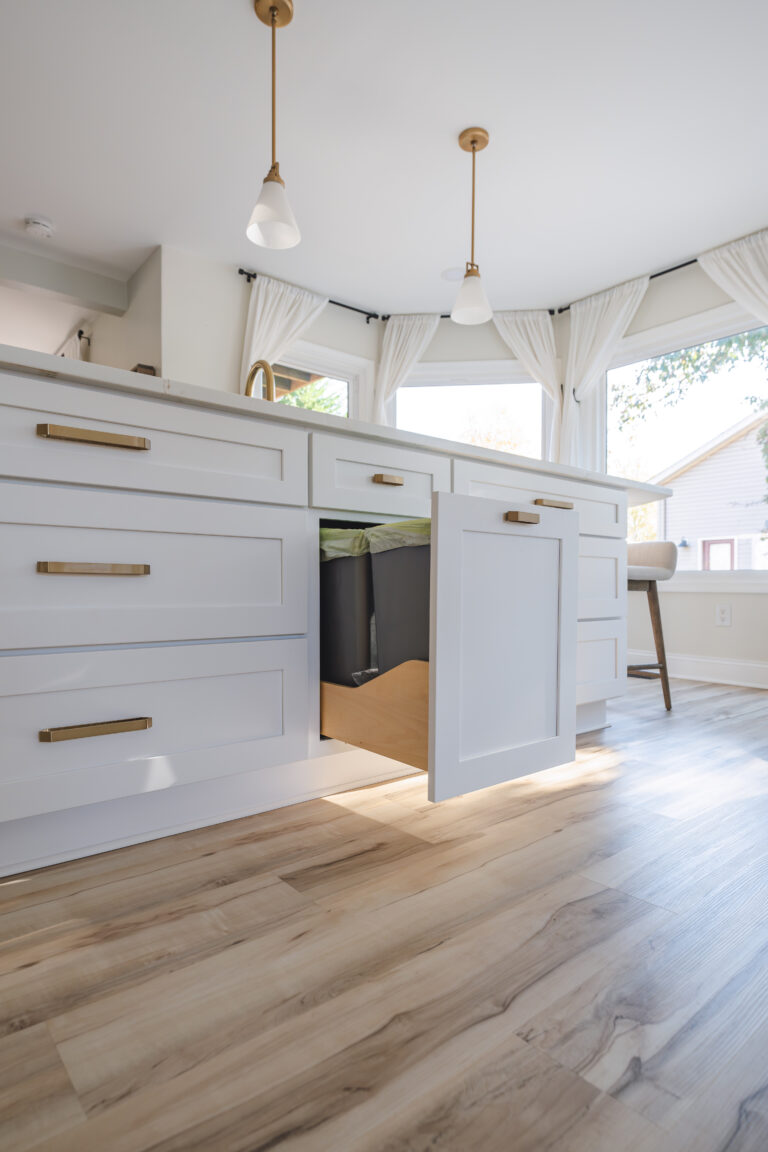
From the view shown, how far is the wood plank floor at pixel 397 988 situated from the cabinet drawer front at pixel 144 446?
0.66 meters

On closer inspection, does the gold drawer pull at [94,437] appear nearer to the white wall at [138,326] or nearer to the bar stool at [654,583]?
the bar stool at [654,583]

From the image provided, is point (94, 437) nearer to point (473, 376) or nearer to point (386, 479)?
point (386, 479)

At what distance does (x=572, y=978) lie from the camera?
0.77m

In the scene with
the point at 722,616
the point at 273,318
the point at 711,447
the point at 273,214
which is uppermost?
the point at 273,318

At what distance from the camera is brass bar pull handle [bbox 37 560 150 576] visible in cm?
102

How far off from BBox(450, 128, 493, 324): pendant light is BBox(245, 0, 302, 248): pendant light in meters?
0.75

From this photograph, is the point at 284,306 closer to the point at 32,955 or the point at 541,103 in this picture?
the point at 541,103

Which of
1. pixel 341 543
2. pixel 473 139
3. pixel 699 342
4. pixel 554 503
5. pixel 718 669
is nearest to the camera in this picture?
pixel 341 543

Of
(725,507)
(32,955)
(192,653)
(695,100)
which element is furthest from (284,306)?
(32,955)

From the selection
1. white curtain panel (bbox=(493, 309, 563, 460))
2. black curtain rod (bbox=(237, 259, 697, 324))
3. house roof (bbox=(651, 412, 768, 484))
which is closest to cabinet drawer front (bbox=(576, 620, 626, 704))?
house roof (bbox=(651, 412, 768, 484))

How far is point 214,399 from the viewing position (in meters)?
1.20

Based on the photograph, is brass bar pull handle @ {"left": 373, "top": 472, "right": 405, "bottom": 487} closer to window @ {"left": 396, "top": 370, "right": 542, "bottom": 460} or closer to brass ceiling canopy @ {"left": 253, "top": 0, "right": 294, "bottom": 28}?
brass ceiling canopy @ {"left": 253, "top": 0, "right": 294, "bottom": 28}

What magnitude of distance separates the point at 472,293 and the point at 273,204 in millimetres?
876

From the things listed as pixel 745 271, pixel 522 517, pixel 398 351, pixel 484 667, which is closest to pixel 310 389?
pixel 398 351
